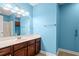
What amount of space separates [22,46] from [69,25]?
4.33ft

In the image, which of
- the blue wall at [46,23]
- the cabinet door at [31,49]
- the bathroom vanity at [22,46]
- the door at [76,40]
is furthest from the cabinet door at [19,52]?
the door at [76,40]

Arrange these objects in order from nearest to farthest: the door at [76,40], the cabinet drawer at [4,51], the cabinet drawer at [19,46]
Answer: the cabinet drawer at [4,51] → the cabinet drawer at [19,46] → the door at [76,40]

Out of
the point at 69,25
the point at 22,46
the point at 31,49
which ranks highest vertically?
the point at 69,25

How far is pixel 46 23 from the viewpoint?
2.04 metres

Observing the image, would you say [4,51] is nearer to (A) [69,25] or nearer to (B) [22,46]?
(B) [22,46]

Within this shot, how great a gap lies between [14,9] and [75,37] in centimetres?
166

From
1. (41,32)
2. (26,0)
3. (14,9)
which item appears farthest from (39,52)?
(26,0)

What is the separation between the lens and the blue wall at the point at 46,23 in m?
1.97

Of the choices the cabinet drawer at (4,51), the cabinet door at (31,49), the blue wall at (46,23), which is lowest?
the cabinet door at (31,49)

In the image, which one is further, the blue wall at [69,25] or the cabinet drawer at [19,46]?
the blue wall at [69,25]

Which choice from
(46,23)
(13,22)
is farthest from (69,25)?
(13,22)

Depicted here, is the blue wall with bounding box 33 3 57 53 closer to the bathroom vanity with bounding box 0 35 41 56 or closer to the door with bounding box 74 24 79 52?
the bathroom vanity with bounding box 0 35 41 56

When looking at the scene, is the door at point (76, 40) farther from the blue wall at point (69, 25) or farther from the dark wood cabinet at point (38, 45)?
the dark wood cabinet at point (38, 45)

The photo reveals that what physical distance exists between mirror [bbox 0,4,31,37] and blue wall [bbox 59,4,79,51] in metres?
0.89
